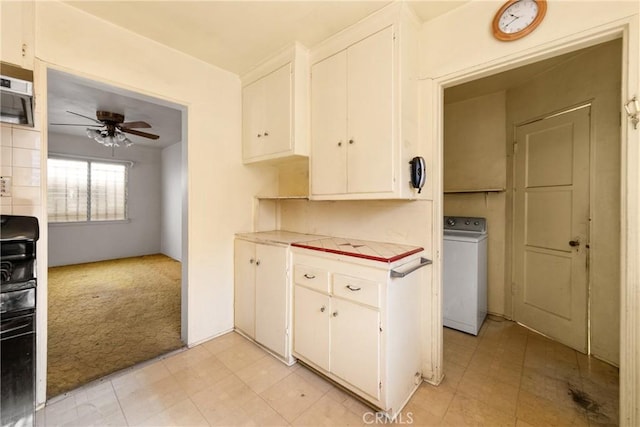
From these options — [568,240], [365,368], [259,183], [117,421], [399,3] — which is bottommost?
[117,421]

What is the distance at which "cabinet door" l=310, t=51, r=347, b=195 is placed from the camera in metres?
1.91

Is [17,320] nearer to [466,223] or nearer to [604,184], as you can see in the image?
[466,223]

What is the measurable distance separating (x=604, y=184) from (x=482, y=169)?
1.05m

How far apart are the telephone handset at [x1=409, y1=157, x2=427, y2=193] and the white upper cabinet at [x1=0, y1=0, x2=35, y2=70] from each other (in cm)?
225

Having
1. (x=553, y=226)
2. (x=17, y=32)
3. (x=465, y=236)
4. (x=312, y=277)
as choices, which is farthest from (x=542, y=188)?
(x=17, y=32)

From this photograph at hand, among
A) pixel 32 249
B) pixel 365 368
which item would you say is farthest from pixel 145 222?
pixel 365 368

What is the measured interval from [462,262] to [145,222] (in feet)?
21.4

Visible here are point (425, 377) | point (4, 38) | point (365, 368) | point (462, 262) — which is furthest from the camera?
point (462, 262)

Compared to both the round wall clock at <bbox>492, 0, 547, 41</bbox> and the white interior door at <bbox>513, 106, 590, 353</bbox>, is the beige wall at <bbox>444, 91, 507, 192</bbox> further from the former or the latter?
the round wall clock at <bbox>492, 0, 547, 41</bbox>

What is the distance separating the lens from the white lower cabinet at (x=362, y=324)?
4.89 ft

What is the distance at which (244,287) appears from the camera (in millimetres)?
2461

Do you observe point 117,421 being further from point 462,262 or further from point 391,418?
point 462,262

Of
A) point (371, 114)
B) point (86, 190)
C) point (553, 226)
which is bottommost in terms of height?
point (553, 226)

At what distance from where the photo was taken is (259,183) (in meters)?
2.82
